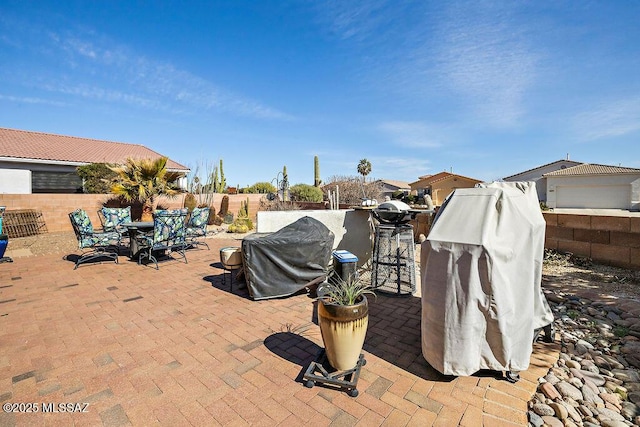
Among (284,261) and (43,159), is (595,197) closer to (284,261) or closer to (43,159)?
(284,261)

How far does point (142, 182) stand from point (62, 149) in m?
8.41

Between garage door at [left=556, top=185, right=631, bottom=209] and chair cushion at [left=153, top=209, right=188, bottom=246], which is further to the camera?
garage door at [left=556, top=185, right=631, bottom=209]

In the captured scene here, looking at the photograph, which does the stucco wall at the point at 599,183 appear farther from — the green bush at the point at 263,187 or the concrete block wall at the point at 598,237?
the green bush at the point at 263,187

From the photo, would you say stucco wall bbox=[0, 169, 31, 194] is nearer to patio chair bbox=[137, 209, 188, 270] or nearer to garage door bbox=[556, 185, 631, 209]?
patio chair bbox=[137, 209, 188, 270]

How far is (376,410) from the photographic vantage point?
6.54 ft

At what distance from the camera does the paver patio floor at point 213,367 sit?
1.97 metres

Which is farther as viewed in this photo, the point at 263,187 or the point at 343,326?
the point at 263,187

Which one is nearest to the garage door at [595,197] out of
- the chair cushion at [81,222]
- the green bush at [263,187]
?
the green bush at [263,187]

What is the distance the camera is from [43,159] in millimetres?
13148

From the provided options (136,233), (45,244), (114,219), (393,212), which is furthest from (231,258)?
(45,244)

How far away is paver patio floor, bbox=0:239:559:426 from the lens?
6.46ft

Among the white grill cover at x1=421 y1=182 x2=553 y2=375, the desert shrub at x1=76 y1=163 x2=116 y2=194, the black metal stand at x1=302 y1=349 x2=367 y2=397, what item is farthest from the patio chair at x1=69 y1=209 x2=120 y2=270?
the desert shrub at x1=76 y1=163 x2=116 y2=194

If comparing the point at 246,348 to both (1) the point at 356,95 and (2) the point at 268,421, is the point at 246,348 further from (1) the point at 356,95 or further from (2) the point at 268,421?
(1) the point at 356,95

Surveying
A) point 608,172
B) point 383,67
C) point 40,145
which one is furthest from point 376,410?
point 608,172
